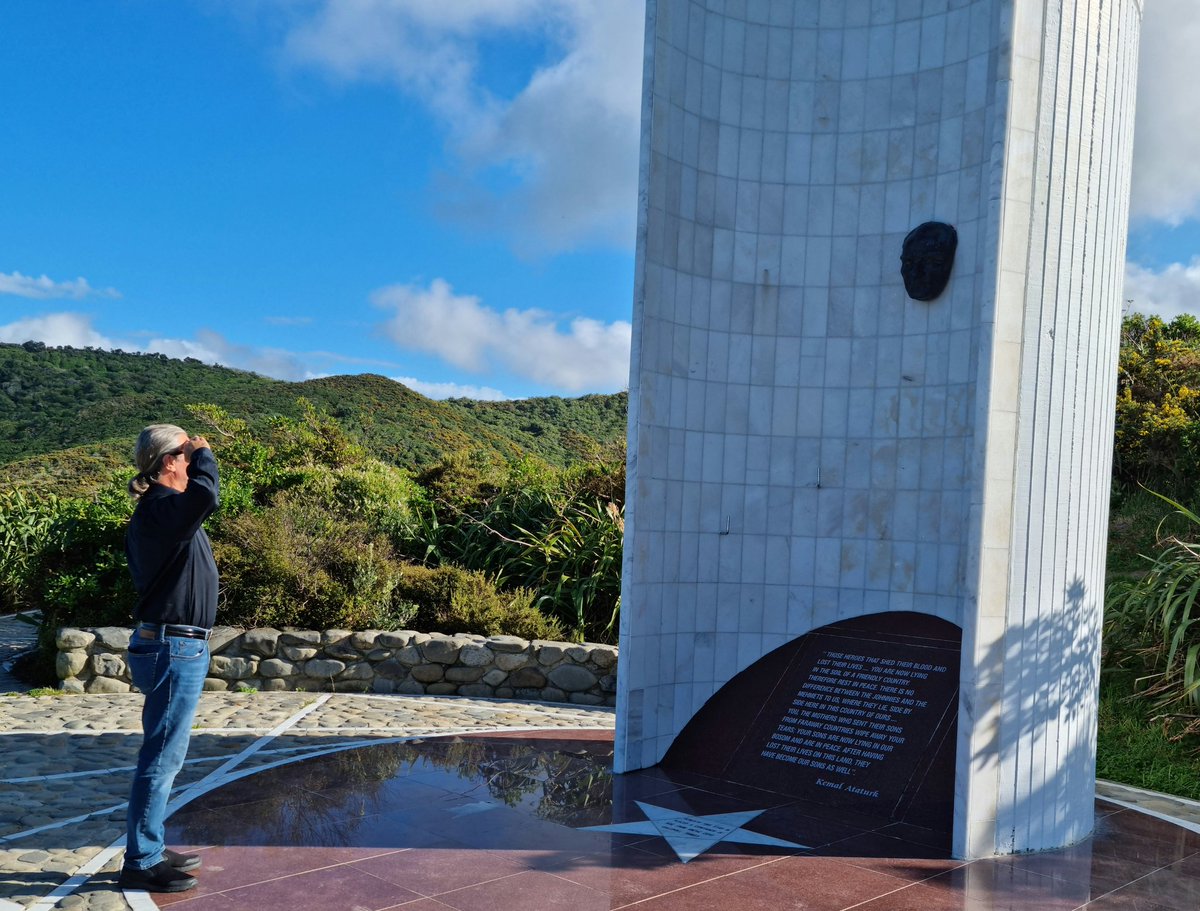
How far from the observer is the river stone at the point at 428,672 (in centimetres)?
873

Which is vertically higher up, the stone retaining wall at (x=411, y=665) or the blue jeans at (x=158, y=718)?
the blue jeans at (x=158, y=718)

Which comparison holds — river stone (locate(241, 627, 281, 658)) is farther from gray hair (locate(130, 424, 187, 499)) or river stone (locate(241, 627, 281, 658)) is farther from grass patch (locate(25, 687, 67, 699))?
gray hair (locate(130, 424, 187, 499))

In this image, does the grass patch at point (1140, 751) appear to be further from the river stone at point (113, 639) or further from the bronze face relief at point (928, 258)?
the river stone at point (113, 639)

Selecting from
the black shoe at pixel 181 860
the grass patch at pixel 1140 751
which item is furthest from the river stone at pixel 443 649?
the grass patch at pixel 1140 751

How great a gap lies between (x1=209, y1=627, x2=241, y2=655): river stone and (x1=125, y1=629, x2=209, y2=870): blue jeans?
4.89m

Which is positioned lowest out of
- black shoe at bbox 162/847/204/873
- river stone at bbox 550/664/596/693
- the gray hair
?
river stone at bbox 550/664/596/693

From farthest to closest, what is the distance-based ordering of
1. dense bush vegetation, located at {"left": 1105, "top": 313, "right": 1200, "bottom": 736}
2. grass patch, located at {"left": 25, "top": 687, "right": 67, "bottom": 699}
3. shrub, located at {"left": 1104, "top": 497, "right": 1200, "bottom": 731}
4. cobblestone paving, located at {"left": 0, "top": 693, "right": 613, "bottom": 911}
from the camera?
1. grass patch, located at {"left": 25, "top": 687, "right": 67, "bottom": 699}
2. dense bush vegetation, located at {"left": 1105, "top": 313, "right": 1200, "bottom": 736}
3. shrub, located at {"left": 1104, "top": 497, "right": 1200, "bottom": 731}
4. cobblestone paving, located at {"left": 0, "top": 693, "right": 613, "bottom": 911}

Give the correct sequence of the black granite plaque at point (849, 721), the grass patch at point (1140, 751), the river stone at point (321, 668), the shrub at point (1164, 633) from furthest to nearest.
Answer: the river stone at point (321, 668), the shrub at point (1164, 633), the grass patch at point (1140, 751), the black granite plaque at point (849, 721)

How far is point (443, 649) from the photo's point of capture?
8.71m

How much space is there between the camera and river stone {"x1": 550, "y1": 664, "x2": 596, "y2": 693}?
8633 millimetres

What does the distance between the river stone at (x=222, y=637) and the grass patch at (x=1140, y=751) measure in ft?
22.0

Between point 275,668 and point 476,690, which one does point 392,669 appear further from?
point 275,668

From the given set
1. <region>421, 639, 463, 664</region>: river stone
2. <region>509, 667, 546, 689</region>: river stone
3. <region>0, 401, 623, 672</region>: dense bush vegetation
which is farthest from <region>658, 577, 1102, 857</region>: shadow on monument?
<region>0, 401, 623, 672</region>: dense bush vegetation

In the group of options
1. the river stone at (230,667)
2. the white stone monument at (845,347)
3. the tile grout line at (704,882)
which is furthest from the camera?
the river stone at (230,667)
